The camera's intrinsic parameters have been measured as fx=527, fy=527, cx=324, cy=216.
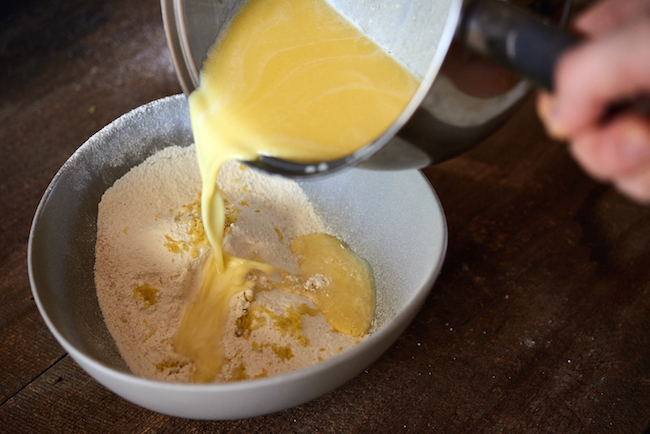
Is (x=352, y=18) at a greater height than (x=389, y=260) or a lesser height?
greater

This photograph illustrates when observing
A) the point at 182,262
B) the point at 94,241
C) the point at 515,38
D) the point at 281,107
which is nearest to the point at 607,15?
the point at 515,38

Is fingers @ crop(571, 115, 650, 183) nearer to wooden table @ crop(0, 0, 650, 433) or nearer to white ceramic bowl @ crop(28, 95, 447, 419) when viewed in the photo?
white ceramic bowl @ crop(28, 95, 447, 419)

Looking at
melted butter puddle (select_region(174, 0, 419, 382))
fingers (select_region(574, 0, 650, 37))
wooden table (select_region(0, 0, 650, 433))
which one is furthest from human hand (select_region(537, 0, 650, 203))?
wooden table (select_region(0, 0, 650, 433))

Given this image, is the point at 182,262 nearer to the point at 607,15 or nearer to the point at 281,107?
the point at 281,107

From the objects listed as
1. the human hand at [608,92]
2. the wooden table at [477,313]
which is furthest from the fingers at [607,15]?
the wooden table at [477,313]

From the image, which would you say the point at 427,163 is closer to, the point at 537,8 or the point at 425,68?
the point at 425,68

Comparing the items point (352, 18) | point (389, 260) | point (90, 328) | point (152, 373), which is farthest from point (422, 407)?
point (352, 18)

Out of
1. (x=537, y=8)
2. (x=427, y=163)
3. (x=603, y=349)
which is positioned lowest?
(x=603, y=349)

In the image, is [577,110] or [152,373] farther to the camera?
[152,373]
